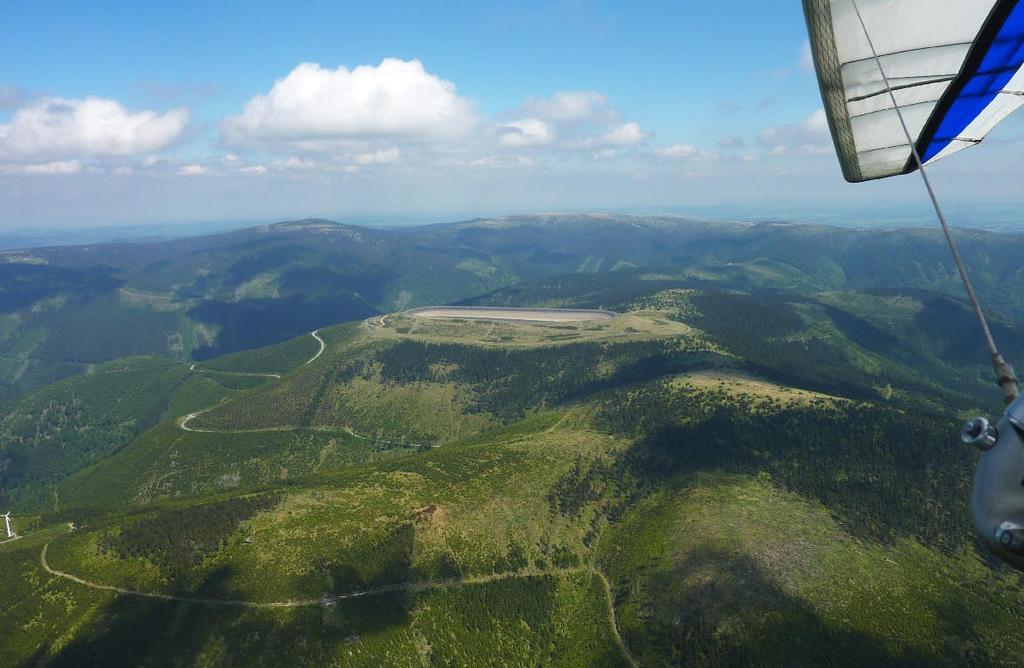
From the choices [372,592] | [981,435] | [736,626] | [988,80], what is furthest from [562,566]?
[981,435]

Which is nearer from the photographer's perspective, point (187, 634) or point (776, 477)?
point (187, 634)

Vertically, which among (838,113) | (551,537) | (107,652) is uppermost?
(838,113)

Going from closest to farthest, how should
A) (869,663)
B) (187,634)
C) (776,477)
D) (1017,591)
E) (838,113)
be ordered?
(838,113) → (869,663) → (187,634) → (1017,591) → (776,477)

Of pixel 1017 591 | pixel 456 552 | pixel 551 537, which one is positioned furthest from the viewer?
pixel 551 537

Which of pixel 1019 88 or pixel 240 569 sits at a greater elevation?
pixel 1019 88

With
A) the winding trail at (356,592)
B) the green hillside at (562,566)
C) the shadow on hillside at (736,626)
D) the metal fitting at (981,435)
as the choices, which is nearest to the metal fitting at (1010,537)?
the metal fitting at (981,435)

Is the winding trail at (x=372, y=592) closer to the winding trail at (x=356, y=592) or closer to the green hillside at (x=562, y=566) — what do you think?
the winding trail at (x=356, y=592)

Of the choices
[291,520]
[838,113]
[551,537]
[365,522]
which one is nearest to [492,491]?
[551,537]

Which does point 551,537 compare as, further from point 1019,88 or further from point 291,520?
point 1019,88

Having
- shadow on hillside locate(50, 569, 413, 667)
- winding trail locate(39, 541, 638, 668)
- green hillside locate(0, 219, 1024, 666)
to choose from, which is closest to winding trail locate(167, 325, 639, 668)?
winding trail locate(39, 541, 638, 668)
